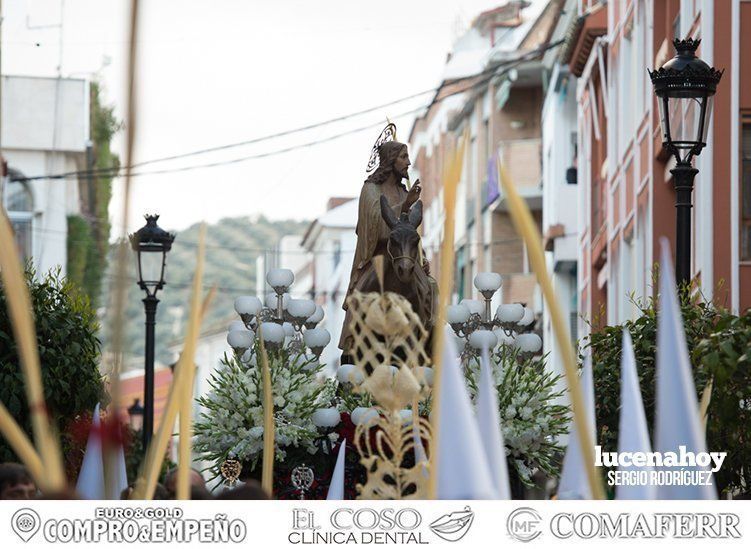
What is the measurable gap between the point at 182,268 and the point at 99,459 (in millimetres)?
105040

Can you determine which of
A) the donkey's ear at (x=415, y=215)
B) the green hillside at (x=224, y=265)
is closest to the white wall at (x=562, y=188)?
the donkey's ear at (x=415, y=215)

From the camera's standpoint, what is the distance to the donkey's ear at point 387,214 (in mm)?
12898

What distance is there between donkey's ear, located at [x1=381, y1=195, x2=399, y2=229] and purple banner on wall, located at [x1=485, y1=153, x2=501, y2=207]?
34.7 m

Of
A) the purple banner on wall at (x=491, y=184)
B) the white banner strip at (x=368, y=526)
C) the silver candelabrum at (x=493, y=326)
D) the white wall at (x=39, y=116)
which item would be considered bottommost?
the white banner strip at (x=368, y=526)

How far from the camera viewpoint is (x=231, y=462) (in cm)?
1238

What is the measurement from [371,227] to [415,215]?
38 cm

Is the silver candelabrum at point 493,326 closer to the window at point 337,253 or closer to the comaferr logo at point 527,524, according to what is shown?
the comaferr logo at point 527,524

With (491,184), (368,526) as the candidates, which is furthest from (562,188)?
(368,526)

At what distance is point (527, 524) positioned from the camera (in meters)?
7.77

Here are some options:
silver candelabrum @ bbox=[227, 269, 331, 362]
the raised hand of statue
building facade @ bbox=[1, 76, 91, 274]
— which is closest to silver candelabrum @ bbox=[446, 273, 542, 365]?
the raised hand of statue

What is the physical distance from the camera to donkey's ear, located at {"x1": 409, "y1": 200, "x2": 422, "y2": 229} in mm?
12875

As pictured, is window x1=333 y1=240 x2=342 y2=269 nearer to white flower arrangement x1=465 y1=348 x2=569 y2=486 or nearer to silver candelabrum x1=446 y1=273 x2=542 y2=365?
silver candelabrum x1=446 y1=273 x2=542 y2=365

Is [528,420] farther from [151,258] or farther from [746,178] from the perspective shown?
[746,178]

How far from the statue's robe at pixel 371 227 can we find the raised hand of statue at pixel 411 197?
0.09ft
